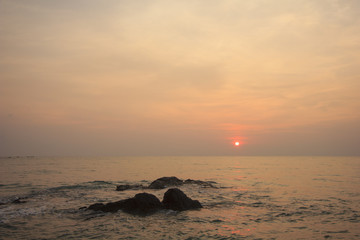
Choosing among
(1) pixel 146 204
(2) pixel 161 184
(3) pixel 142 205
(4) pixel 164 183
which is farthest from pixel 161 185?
(3) pixel 142 205

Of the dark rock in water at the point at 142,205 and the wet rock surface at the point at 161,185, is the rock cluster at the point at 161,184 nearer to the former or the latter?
the wet rock surface at the point at 161,185

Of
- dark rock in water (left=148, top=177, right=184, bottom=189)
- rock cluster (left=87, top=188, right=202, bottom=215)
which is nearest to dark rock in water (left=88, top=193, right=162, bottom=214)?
rock cluster (left=87, top=188, right=202, bottom=215)

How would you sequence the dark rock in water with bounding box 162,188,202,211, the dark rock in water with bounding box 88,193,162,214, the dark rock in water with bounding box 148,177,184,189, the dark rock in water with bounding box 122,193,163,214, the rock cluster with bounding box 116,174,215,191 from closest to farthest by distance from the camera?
the dark rock in water with bounding box 88,193,162,214 < the dark rock in water with bounding box 122,193,163,214 < the dark rock in water with bounding box 162,188,202,211 < the rock cluster with bounding box 116,174,215,191 < the dark rock in water with bounding box 148,177,184,189

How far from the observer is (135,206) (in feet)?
62.9

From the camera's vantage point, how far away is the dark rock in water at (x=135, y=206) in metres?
18.9

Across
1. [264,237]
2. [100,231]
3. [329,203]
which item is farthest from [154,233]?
[329,203]

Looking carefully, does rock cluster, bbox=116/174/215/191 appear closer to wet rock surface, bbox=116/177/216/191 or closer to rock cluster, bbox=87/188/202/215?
wet rock surface, bbox=116/177/216/191

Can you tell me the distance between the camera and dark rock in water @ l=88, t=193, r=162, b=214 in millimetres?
18859

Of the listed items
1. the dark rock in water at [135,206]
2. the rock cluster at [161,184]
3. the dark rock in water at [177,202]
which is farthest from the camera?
the rock cluster at [161,184]

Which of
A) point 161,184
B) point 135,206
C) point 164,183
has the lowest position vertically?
point 164,183

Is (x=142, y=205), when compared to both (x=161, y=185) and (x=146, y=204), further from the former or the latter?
(x=161, y=185)

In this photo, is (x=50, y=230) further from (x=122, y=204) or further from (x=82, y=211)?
(x=122, y=204)

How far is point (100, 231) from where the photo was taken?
14.0 metres

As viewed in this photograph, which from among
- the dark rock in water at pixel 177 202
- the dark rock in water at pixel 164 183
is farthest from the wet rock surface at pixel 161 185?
the dark rock in water at pixel 177 202
